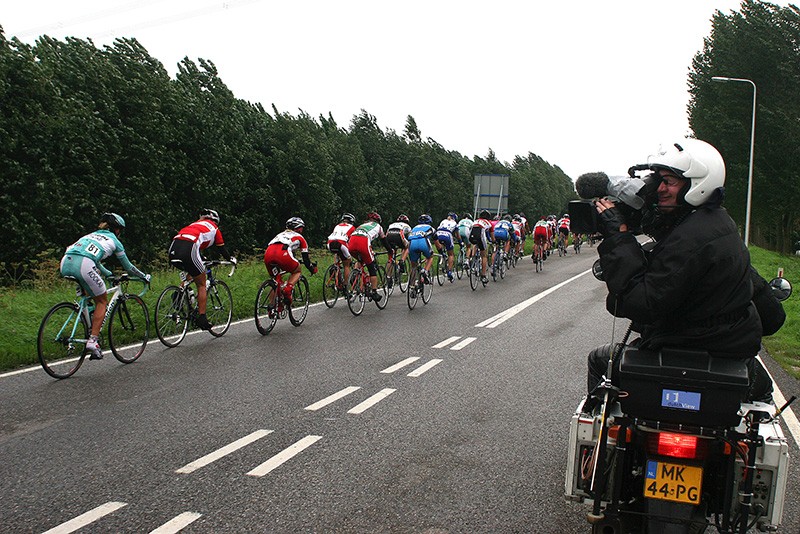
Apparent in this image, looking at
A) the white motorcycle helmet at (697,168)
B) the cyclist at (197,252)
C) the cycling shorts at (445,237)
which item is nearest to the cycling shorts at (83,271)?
the cyclist at (197,252)

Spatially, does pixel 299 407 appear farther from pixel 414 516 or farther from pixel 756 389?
pixel 756 389

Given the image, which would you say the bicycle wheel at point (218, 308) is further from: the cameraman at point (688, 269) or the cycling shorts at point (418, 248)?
the cameraman at point (688, 269)

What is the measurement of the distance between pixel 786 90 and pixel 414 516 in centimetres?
4125

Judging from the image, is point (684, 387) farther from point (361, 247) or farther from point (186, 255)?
point (361, 247)

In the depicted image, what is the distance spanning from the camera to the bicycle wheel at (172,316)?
31.8 ft

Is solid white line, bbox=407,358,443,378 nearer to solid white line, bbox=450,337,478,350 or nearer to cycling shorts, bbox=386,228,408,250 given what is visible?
solid white line, bbox=450,337,478,350

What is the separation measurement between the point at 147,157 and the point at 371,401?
21.8 m

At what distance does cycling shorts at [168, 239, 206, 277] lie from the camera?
9938 millimetres

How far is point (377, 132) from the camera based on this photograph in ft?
167

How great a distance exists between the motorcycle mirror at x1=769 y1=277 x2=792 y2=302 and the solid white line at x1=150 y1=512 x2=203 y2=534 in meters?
3.49

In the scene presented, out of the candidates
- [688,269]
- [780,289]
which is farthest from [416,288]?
[688,269]

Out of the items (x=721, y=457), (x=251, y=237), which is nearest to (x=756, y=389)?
(x=721, y=457)

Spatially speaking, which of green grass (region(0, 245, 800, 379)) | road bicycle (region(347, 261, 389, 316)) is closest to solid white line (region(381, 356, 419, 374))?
green grass (region(0, 245, 800, 379))

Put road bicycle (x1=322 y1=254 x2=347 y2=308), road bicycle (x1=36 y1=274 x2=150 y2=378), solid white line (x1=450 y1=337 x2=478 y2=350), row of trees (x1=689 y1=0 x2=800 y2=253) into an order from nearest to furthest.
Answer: road bicycle (x1=36 y1=274 x2=150 y2=378) < solid white line (x1=450 y1=337 x2=478 y2=350) < road bicycle (x1=322 y1=254 x2=347 y2=308) < row of trees (x1=689 y1=0 x2=800 y2=253)
